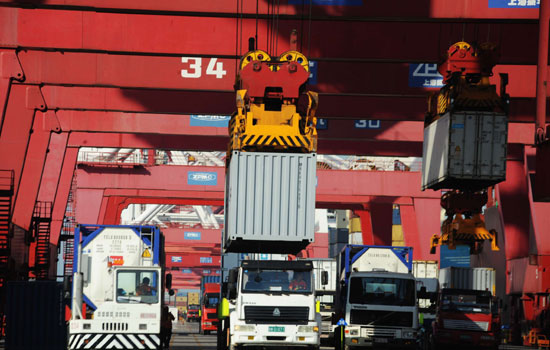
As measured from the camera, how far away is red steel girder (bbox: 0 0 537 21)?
73.1 feet

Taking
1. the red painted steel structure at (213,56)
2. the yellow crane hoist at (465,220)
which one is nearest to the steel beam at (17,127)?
the red painted steel structure at (213,56)

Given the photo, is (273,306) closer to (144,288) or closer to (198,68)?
(144,288)

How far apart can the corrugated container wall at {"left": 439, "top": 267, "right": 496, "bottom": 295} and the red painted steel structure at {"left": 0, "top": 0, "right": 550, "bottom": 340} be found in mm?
3988

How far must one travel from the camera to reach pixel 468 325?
93.0ft

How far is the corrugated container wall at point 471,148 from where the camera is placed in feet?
87.4

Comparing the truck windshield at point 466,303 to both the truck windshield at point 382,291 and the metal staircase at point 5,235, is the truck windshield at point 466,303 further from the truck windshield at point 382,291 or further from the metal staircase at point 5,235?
the metal staircase at point 5,235

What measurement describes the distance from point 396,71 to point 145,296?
10934mm

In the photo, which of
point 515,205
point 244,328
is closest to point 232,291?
point 244,328

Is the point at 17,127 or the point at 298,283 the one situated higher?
the point at 17,127

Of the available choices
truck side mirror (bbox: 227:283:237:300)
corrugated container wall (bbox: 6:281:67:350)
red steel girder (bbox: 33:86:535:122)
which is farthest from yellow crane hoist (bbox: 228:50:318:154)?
red steel girder (bbox: 33:86:535:122)

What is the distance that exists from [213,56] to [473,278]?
21877 millimetres

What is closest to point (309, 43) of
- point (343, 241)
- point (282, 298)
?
point (282, 298)

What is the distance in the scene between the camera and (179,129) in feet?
127

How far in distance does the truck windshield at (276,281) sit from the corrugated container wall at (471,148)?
6731mm
